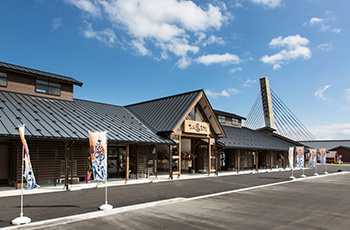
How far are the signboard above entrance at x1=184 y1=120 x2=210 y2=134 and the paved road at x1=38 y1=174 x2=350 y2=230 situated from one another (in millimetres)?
9987

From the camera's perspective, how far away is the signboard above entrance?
828 inches

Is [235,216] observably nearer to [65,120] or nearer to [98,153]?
[98,153]

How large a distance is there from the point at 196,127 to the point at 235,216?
44.8 ft

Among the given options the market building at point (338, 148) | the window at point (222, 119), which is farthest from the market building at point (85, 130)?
the market building at point (338, 148)

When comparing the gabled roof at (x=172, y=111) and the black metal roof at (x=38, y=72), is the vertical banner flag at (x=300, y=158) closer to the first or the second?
the gabled roof at (x=172, y=111)

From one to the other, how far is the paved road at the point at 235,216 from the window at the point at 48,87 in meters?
13.2

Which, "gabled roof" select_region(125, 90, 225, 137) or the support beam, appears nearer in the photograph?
"gabled roof" select_region(125, 90, 225, 137)

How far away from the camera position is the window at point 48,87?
1849cm

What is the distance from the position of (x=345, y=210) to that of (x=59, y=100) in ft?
58.1

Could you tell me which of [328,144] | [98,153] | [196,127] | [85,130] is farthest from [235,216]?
[328,144]

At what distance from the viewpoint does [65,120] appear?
15961 mm

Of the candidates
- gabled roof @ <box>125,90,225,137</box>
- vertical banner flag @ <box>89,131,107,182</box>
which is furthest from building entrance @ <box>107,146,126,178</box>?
vertical banner flag @ <box>89,131,107,182</box>

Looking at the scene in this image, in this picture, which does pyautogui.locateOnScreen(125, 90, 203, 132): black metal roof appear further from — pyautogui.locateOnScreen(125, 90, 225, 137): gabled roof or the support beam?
the support beam

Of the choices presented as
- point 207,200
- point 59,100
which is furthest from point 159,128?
point 207,200
